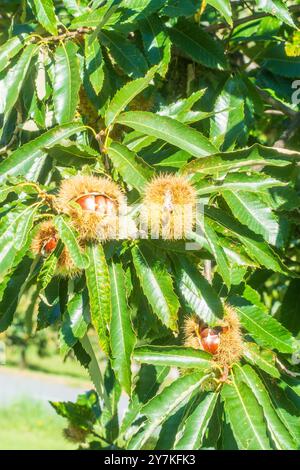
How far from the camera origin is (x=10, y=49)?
6.26 feet

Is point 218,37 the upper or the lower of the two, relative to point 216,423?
upper

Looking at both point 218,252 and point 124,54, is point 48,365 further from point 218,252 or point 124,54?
point 218,252

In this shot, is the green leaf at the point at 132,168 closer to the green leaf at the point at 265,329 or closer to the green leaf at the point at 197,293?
the green leaf at the point at 197,293

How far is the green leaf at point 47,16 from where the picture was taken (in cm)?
195

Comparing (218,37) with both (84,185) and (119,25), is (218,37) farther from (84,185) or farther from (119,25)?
(84,185)

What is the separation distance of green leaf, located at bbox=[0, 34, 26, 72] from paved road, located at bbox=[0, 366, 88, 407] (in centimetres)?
750

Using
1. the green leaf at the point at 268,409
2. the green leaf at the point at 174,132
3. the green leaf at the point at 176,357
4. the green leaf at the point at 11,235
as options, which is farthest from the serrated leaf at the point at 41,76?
the green leaf at the point at 268,409

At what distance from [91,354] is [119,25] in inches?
32.2

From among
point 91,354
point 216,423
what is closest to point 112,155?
point 91,354

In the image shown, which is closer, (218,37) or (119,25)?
(119,25)

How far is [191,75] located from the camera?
244 cm

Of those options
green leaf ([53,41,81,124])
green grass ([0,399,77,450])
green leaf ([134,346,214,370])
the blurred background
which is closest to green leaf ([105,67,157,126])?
green leaf ([53,41,81,124])

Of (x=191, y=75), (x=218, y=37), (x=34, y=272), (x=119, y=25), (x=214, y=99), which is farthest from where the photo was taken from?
(x=218, y=37)

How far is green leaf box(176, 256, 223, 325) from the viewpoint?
1.68m
